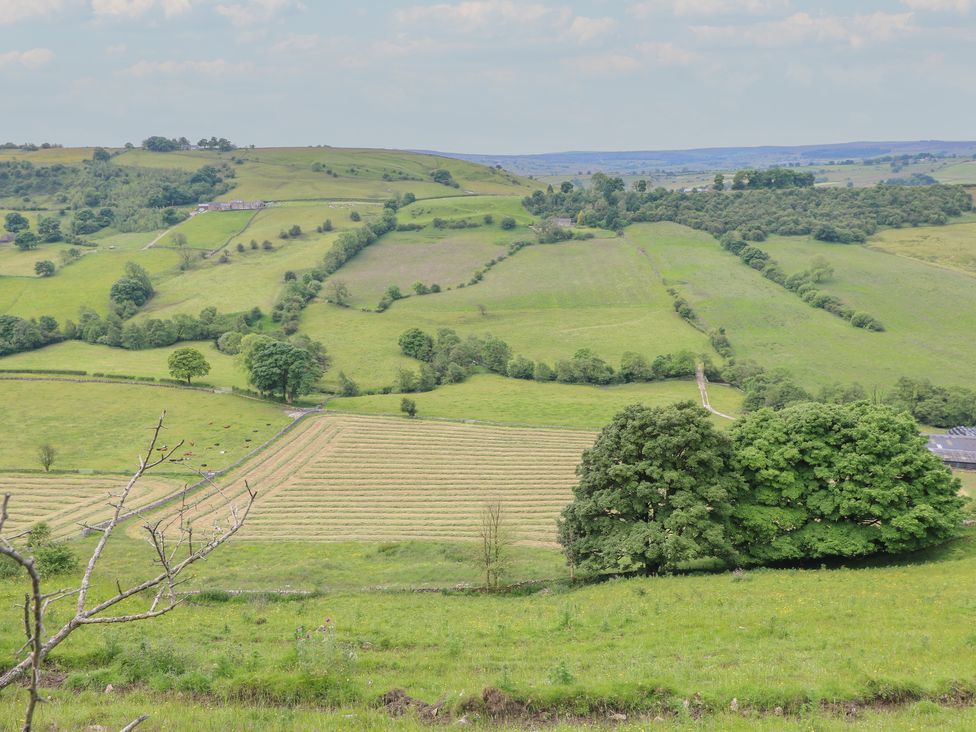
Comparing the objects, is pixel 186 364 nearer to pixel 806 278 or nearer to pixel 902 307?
pixel 806 278

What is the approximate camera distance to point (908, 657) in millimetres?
21219

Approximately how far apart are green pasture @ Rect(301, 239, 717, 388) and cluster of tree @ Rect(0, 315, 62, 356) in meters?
44.0

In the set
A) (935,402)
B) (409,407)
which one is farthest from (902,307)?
(409,407)

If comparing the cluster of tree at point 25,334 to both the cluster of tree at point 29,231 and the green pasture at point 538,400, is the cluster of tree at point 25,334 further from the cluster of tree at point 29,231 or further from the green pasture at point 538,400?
the cluster of tree at point 29,231

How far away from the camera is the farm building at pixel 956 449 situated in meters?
74.6

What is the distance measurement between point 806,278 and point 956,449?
2896 inches

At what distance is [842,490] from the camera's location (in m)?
38.7

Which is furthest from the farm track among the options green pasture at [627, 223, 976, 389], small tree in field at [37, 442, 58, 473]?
green pasture at [627, 223, 976, 389]

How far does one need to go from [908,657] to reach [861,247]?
16982 centimetres

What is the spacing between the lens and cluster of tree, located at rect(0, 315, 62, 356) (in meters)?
118

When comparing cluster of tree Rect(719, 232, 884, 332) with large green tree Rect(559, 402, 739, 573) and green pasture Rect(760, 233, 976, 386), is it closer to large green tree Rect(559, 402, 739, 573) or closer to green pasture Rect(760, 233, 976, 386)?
green pasture Rect(760, 233, 976, 386)

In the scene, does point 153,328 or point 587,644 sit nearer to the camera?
point 587,644

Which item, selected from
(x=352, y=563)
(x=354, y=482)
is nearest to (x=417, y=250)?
(x=354, y=482)

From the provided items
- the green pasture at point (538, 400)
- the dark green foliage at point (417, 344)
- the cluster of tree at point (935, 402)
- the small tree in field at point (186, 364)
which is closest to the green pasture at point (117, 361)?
the small tree in field at point (186, 364)
